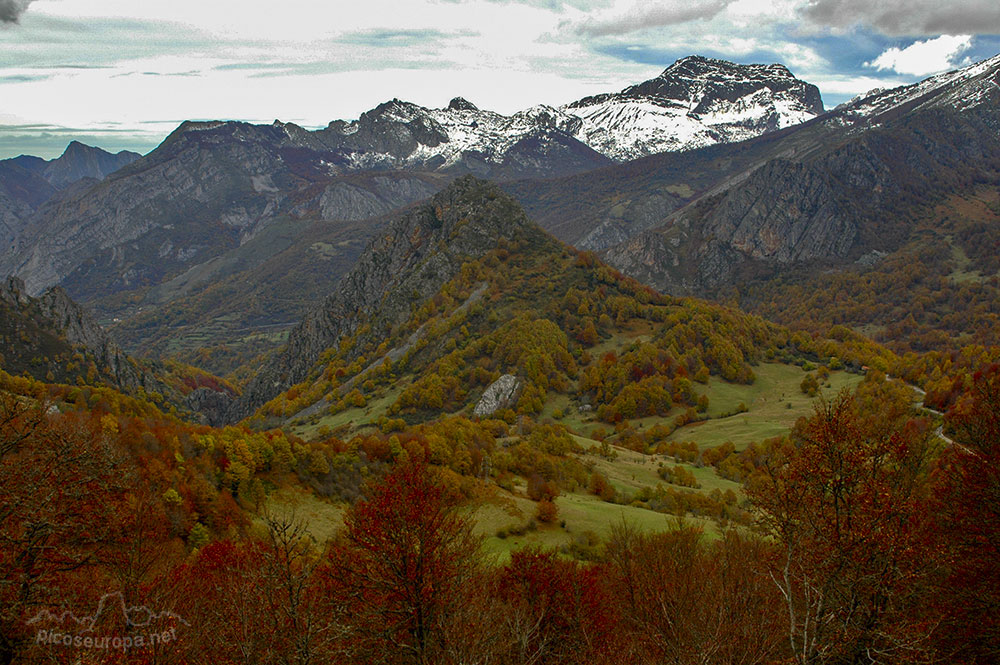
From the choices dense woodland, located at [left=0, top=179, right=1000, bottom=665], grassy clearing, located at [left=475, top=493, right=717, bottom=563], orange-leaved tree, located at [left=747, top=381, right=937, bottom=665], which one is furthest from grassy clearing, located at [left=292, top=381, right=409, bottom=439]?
orange-leaved tree, located at [left=747, top=381, right=937, bottom=665]

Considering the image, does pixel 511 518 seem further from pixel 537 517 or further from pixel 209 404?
pixel 209 404

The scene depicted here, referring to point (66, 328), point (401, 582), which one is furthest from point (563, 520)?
point (66, 328)

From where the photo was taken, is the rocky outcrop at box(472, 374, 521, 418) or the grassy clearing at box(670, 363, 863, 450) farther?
the rocky outcrop at box(472, 374, 521, 418)

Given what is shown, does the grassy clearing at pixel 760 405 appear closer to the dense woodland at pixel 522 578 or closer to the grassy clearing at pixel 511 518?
the grassy clearing at pixel 511 518

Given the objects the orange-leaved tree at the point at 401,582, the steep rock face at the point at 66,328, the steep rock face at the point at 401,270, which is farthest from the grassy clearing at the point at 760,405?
the steep rock face at the point at 66,328

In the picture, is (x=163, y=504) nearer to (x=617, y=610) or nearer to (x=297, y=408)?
(x=617, y=610)

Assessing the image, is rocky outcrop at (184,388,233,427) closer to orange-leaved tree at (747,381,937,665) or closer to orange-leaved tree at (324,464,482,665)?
orange-leaved tree at (324,464,482,665)
